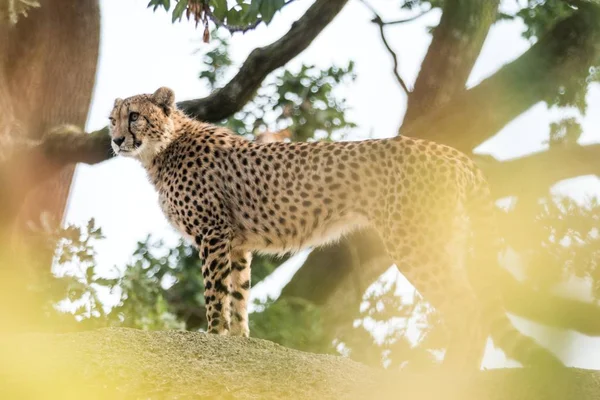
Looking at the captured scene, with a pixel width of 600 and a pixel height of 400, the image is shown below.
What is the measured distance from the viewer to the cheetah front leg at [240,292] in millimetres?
6141

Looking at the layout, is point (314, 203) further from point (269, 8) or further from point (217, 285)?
point (269, 8)

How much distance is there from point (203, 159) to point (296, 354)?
200 centimetres

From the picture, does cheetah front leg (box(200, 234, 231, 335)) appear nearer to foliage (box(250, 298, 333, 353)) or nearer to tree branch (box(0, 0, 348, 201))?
tree branch (box(0, 0, 348, 201))

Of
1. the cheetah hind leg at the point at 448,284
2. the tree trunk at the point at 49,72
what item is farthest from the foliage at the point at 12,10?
the cheetah hind leg at the point at 448,284

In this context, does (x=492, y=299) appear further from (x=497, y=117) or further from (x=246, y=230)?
(x=497, y=117)

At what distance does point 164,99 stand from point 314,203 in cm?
157

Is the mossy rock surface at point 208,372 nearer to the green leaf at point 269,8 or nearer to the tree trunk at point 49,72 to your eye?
the green leaf at point 269,8

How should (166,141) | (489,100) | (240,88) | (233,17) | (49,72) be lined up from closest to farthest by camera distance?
(166,141) < (233,17) < (240,88) < (489,100) < (49,72)

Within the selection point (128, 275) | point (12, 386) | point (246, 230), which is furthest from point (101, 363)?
point (128, 275)

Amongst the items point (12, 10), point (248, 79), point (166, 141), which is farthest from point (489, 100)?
point (12, 10)

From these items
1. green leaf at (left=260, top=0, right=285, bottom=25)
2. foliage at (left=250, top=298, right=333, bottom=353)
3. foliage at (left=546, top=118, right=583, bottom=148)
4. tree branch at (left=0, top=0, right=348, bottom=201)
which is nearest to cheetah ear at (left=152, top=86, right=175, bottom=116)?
green leaf at (left=260, top=0, right=285, bottom=25)

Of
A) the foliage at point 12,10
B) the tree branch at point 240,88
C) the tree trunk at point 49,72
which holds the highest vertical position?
the tree trunk at point 49,72

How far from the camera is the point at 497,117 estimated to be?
8.97 meters

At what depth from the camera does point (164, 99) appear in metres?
6.66
